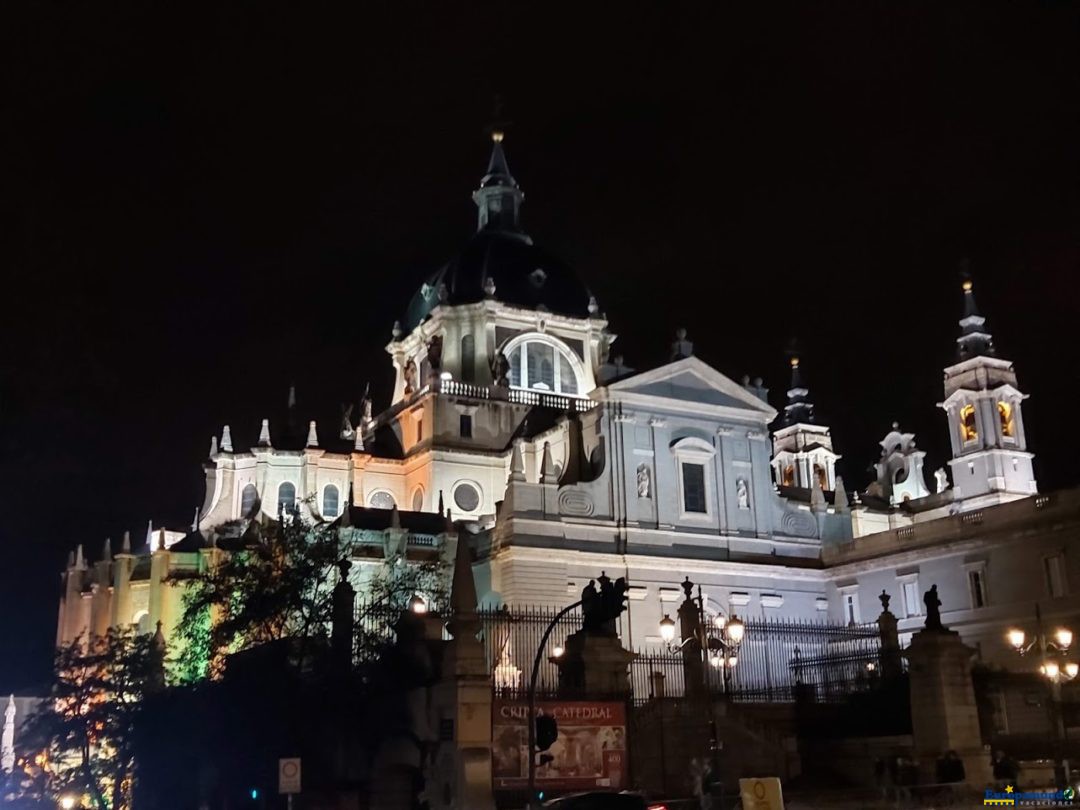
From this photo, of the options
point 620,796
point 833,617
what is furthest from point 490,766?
point 833,617

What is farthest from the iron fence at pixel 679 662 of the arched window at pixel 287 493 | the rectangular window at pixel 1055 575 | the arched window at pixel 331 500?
the arched window at pixel 287 493

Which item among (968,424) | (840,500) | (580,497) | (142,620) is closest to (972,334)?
(968,424)

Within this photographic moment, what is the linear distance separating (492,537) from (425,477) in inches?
466

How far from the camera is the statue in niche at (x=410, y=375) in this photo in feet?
226

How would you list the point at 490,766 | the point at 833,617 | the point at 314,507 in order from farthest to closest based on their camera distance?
the point at 314,507 → the point at 833,617 → the point at 490,766

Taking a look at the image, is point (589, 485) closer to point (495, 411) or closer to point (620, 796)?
point (495, 411)

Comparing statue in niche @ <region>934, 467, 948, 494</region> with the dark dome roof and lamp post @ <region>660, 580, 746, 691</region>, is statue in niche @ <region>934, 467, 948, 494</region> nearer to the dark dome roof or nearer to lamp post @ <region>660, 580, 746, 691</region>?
the dark dome roof

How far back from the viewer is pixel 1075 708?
32469mm

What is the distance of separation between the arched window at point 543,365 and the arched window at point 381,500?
31.3ft

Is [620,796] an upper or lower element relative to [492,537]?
lower

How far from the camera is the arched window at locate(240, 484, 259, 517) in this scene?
6094 centimetres

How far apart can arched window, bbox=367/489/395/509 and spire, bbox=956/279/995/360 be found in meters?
39.5

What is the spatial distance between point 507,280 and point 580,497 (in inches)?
823

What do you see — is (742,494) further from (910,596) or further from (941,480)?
(941,480)
